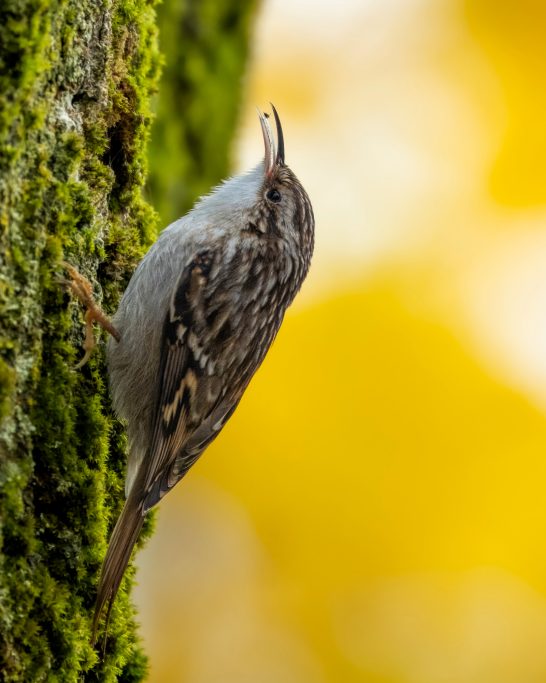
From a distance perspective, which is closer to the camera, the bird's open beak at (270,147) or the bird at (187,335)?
the bird at (187,335)

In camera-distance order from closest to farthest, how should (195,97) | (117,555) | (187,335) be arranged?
(117,555), (187,335), (195,97)

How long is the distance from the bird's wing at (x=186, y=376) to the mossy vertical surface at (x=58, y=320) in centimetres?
17

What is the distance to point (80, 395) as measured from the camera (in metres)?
2.62

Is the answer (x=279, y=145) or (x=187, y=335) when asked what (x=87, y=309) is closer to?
(x=187, y=335)

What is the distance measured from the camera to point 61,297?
248cm

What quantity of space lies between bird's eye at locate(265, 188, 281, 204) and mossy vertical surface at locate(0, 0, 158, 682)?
1.91 feet

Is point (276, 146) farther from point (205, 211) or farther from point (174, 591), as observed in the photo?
point (174, 591)

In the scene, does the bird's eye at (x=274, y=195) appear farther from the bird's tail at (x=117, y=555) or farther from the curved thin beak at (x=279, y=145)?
the bird's tail at (x=117, y=555)

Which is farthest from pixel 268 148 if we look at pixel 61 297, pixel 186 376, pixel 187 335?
pixel 61 297

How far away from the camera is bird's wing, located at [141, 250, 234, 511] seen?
2.92m

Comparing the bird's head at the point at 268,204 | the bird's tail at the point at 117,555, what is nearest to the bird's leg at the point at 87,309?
the bird's tail at the point at 117,555

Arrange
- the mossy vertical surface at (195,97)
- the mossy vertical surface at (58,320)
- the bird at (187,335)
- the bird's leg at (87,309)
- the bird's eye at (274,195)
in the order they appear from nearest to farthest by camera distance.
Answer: the mossy vertical surface at (58,320), the bird's leg at (87,309), the bird at (187,335), the bird's eye at (274,195), the mossy vertical surface at (195,97)

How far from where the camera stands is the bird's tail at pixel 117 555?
253cm

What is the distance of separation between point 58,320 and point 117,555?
64cm
